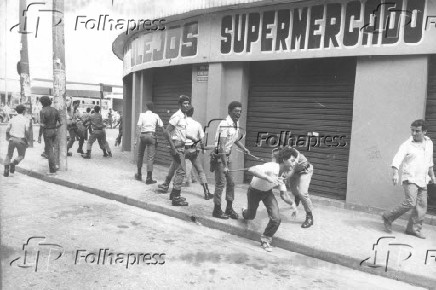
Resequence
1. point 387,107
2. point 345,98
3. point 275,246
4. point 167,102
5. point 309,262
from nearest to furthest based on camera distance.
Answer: point 309,262 < point 275,246 < point 387,107 < point 345,98 < point 167,102

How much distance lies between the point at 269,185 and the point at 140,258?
1.77 metres

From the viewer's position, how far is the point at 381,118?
6.43m

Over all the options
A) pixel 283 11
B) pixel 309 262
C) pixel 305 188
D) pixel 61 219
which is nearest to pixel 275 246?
pixel 309 262

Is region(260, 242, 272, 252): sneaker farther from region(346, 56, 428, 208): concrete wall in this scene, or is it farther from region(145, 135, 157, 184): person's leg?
region(145, 135, 157, 184): person's leg

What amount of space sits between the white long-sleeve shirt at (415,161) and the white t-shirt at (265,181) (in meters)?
1.75

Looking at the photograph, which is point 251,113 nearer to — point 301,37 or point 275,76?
point 275,76

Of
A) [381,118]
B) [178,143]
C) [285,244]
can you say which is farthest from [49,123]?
[381,118]

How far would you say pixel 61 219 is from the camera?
550cm

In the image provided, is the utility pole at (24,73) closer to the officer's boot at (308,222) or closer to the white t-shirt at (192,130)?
the white t-shirt at (192,130)

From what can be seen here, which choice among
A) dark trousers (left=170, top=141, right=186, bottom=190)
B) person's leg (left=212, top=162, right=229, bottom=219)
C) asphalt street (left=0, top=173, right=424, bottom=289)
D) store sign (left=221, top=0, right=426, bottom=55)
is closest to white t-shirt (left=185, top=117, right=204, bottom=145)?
dark trousers (left=170, top=141, right=186, bottom=190)

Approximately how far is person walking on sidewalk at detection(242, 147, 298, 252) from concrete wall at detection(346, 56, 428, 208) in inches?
90.6

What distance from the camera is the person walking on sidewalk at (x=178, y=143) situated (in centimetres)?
628

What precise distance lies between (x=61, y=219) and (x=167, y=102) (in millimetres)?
5611

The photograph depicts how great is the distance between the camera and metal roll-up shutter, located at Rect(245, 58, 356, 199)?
23.5 ft
